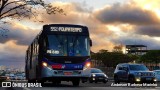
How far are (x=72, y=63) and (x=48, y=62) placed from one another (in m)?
1.46

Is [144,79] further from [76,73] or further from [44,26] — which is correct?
[44,26]

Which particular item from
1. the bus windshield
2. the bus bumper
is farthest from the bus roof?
the bus bumper

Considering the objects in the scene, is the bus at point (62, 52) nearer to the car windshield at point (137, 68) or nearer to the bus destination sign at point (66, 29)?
the bus destination sign at point (66, 29)

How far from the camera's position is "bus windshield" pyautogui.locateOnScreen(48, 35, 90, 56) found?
25.1 m

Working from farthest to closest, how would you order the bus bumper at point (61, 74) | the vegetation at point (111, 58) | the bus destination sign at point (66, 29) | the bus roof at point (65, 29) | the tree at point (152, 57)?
1. the tree at point (152, 57)
2. the vegetation at point (111, 58)
3. the bus destination sign at point (66, 29)
4. the bus roof at point (65, 29)
5. the bus bumper at point (61, 74)

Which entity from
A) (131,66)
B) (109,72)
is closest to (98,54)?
(109,72)

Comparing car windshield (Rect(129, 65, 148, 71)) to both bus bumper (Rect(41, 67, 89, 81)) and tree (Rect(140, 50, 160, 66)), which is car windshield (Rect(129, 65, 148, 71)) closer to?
bus bumper (Rect(41, 67, 89, 81))

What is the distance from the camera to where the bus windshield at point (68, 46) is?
2509cm

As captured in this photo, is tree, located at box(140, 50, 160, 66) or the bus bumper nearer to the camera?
the bus bumper

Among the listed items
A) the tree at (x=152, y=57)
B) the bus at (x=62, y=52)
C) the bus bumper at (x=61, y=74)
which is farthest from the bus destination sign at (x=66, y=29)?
the tree at (x=152, y=57)

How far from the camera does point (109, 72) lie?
321 feet

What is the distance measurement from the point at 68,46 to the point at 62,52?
0.51 meters

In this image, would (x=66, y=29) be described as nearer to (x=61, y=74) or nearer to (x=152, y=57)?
(x=61, y=74)

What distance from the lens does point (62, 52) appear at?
25.2 metres
